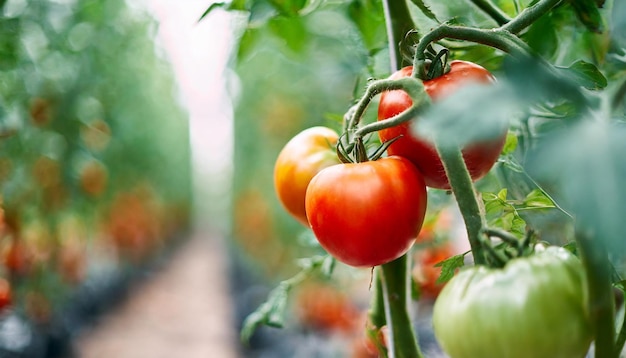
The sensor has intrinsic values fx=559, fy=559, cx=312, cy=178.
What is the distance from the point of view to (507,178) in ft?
1.94

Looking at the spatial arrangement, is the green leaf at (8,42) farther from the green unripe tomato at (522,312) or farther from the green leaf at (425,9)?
the green unripe tomato at (522,312)

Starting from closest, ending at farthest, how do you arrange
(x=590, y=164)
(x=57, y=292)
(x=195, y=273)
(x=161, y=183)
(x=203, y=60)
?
(x=590, y=164)
(x=57, y=292)
(x=161, y=183)
(x=195, y=273)
(x=203, y=60)

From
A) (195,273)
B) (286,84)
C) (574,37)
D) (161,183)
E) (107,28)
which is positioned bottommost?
(195,273)

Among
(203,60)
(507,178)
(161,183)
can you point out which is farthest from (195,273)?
(507,178)

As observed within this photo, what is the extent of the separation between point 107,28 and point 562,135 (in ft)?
11.3

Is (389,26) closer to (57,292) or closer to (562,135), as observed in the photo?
(562,135)

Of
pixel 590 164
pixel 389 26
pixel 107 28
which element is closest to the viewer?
pixel 590 164

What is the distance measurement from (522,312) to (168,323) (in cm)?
437

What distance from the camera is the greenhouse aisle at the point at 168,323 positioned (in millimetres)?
3414

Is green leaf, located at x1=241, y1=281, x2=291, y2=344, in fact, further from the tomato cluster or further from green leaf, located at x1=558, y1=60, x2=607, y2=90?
green leaf, located at x1=558, y1=60, x2=607, y2=90

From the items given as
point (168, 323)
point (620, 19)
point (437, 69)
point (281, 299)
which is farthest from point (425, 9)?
point (168, 323)

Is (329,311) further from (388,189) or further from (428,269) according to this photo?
(388,189)

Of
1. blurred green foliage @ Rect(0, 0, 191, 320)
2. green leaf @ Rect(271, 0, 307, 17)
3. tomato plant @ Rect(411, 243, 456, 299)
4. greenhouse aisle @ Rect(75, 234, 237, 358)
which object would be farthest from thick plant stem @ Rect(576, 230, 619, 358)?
greenhouse aisle @ Rect(75, 234, 237, 358)

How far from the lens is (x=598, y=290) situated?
255 millimetres
